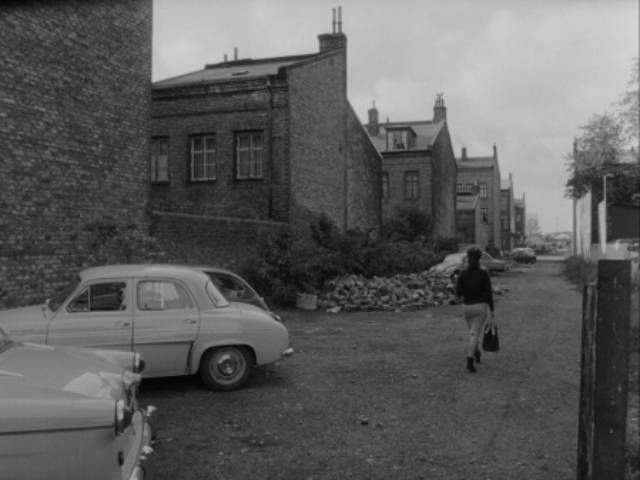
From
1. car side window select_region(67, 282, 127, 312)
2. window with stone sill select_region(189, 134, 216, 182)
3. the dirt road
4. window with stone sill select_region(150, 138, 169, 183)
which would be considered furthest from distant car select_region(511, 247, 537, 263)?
car side window select_region(67, 282, 127, 312)

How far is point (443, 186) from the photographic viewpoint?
4475 cm

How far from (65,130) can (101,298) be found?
5.79 metres

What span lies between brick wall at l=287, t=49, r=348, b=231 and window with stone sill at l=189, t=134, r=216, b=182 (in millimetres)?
2933

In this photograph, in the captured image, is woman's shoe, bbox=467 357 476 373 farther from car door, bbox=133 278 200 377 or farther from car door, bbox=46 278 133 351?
car door, bbox=46 278 133 351

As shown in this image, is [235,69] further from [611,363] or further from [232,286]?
[611,363]

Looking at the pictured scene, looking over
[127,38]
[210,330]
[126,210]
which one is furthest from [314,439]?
[127,38]

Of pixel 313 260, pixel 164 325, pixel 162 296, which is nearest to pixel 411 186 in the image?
pixel 313 260

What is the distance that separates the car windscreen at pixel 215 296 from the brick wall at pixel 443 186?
32.8m

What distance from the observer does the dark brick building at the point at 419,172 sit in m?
41.0

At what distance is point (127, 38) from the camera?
1296cm

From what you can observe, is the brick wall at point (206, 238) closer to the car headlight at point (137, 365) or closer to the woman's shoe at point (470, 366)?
the woman's shoe at point (470, 366)

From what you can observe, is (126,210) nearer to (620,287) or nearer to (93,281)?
(93,281)

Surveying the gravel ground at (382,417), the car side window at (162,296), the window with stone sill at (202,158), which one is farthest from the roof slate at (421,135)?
the car side window at (162,296)

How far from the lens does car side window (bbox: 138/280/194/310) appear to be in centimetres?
712
